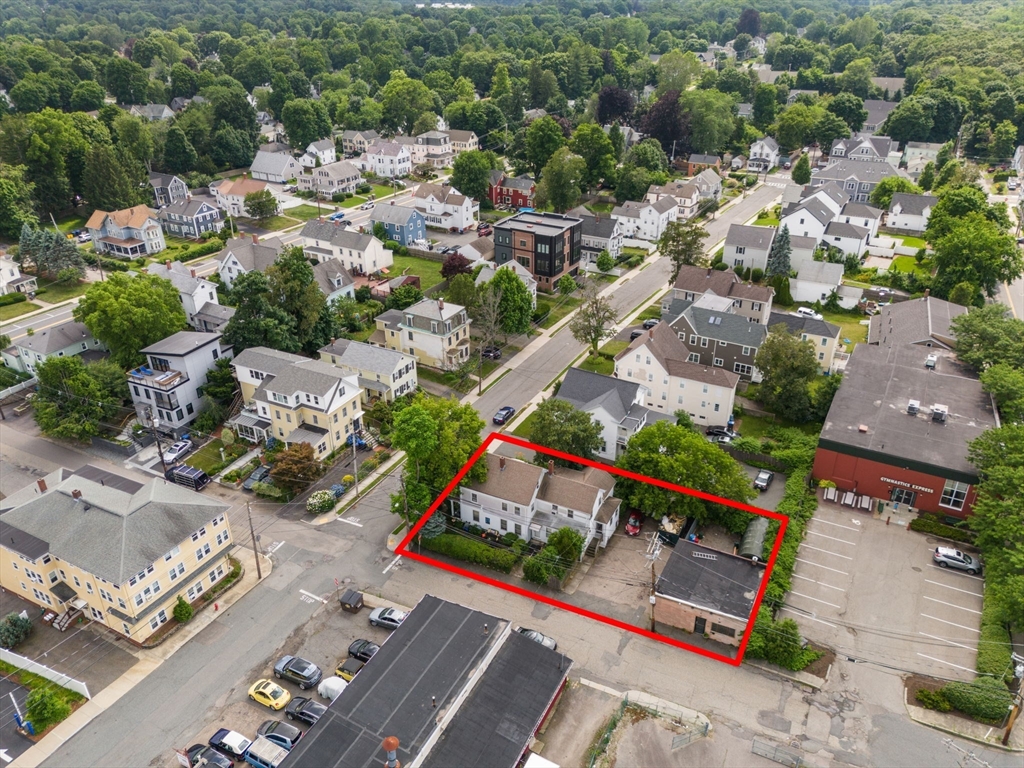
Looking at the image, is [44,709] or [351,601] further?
[351,601]

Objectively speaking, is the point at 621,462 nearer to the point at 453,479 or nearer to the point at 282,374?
the point at 453,479

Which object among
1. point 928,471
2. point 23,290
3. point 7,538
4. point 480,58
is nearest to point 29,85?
point 23,290

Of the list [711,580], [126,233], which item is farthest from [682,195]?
[711,580]

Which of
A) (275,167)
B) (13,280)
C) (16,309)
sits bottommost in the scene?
(16,309)

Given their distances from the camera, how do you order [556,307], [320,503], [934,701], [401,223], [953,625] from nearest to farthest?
[934,701]
[953,625]
[320,503]
[556,307]
[401,223]

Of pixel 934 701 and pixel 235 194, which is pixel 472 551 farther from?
pixel 235 194

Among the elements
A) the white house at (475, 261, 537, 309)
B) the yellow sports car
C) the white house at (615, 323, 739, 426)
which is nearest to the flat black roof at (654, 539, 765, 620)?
the white house at (615, 323, 739, 426)

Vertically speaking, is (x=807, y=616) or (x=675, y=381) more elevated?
(x=675, y=381)

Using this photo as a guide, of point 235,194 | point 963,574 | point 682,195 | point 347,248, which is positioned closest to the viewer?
point 963,574
